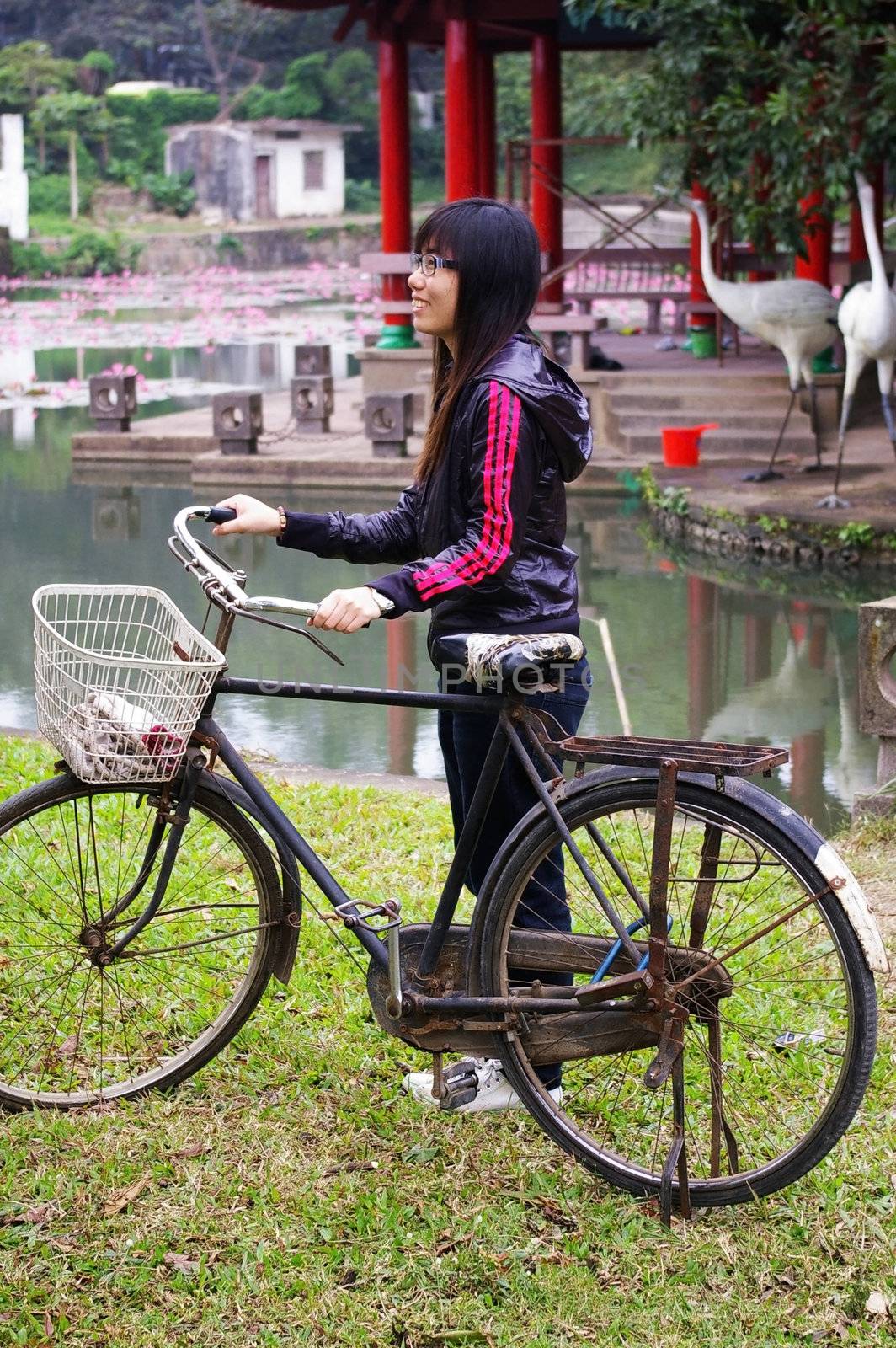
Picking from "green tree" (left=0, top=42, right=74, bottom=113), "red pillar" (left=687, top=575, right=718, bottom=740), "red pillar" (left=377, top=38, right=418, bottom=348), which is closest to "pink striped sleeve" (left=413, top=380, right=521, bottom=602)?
"red pillar" (left=687, top=575, right=718, bottom=740)

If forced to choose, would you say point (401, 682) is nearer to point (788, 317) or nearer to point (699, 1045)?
point (699, 1045)

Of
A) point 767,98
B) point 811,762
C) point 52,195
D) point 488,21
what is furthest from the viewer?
point 52,195

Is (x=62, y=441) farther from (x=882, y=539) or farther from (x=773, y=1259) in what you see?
(x=773, y=1259)

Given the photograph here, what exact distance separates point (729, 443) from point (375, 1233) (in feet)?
30.7

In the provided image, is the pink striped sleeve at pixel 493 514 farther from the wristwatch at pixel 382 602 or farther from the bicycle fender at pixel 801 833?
the bicycle fender at pixel 801 833

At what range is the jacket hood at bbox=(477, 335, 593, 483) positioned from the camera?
2.59m

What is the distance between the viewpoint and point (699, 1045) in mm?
2660

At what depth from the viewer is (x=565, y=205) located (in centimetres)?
2964

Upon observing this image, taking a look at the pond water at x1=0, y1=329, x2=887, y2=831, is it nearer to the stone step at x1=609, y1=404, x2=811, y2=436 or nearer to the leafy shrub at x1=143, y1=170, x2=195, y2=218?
the stone step at x1=609, y1=404, x2=811, y2=436

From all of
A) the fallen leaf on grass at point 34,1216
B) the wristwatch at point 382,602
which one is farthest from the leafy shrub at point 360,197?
the fallen leaf on grass at point 34,1216

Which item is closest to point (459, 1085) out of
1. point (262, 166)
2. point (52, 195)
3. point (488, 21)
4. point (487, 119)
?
point (488, 21)

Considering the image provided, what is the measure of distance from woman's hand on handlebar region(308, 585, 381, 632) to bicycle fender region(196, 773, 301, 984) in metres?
0.44

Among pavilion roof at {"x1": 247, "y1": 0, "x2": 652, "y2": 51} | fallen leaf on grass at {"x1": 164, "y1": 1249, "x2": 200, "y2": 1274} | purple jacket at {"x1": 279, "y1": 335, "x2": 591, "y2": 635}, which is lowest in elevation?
fallen leaf on grass at {"x1": 164, "y1": 1249, "x2": 200, "y2": 1274}

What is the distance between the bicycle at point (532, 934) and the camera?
8.25 ft
